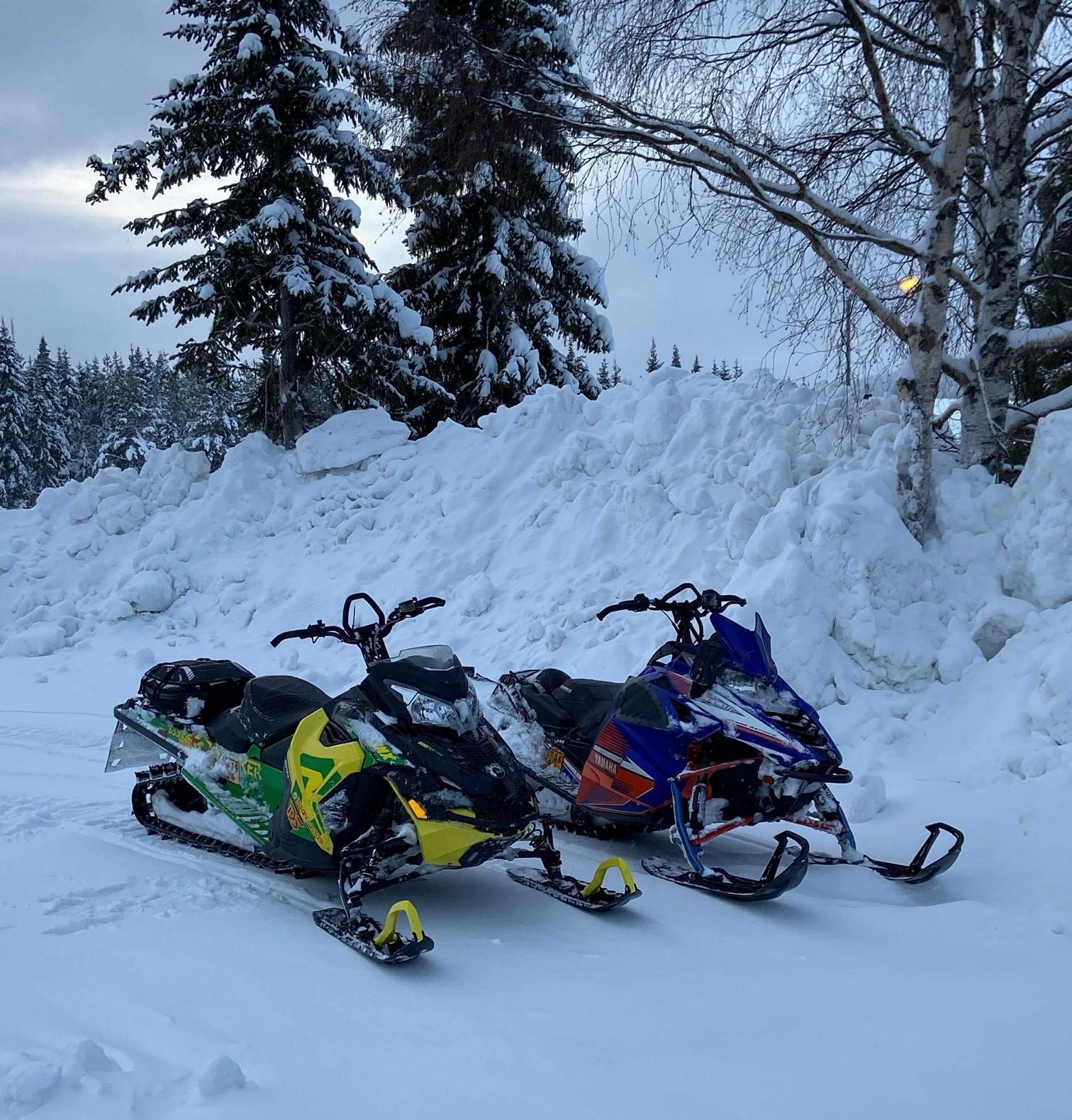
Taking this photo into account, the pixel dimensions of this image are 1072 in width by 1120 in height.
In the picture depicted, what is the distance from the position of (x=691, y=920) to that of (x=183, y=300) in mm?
12200

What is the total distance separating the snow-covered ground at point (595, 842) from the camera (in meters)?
2.51

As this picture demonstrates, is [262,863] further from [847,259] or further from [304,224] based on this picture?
[304,224]

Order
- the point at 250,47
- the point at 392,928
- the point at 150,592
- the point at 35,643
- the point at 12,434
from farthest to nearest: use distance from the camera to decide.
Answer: the point at 12,434, the point at 250,47, the point at 150,592, the point at 35,643, the point at 392,928

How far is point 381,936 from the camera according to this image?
10.7ft

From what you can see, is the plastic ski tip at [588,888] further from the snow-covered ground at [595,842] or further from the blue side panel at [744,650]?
the blue side panel at [744,650]

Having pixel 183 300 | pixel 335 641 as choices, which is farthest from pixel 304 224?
pixel 335 641

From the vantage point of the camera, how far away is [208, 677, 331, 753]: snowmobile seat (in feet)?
13.7

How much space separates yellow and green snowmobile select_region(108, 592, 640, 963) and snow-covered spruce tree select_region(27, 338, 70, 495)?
140 ft

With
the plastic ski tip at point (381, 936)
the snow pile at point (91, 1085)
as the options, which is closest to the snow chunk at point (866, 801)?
the plastic ski tip at point (381, 936)

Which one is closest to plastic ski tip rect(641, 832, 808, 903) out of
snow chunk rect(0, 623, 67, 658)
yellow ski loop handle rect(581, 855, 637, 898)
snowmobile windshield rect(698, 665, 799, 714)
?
yellow ski loop handle rect(581, 855, 637, 898)

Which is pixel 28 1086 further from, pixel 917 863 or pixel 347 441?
pixel 347 441

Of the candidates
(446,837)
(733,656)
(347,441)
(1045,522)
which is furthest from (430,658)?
(347,441)

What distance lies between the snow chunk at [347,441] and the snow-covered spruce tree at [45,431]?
1373 inches

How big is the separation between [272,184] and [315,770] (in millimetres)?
11902
